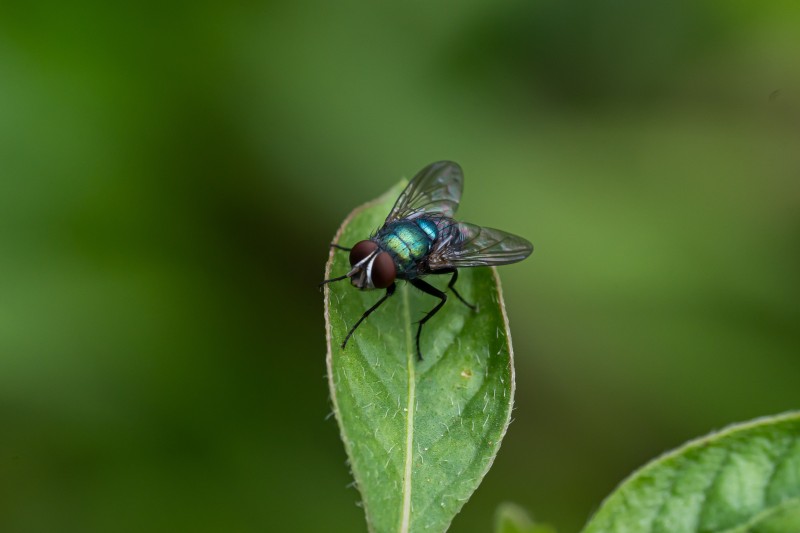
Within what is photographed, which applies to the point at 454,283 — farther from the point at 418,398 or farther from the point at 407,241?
the point at 418,398

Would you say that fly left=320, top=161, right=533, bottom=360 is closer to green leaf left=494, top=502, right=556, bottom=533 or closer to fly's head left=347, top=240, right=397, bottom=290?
fly's head left=347, top=240, right=397, bottom=290

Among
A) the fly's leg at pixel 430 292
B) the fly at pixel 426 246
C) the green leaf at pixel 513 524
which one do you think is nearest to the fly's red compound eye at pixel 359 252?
the fly at pixel 426 246

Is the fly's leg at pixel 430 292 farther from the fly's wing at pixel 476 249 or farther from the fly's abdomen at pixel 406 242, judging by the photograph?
the fly's wing at pixel 476 249

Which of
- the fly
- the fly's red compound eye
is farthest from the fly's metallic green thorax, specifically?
the fly's red compound eye

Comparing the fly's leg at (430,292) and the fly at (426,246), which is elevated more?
the fly at (426,246)

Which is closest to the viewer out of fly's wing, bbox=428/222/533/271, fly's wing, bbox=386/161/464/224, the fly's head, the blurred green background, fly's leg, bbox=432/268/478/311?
fly's leg, bbox=432/268/478/311

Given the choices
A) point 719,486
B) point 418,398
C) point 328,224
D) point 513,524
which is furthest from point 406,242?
point 328,224
